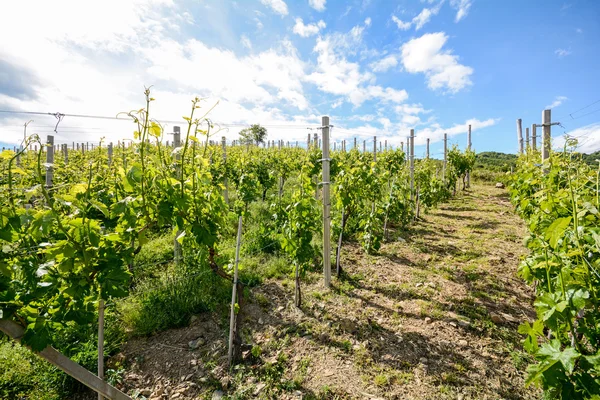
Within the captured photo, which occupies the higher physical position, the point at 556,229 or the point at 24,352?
the point at 556,229

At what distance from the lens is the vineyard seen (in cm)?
159

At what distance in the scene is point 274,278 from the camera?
482 cm

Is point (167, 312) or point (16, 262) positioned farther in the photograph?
point (167, 312)

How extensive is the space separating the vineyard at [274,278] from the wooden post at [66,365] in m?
0.04

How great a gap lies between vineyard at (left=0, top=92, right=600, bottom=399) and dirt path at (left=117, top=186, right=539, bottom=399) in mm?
22

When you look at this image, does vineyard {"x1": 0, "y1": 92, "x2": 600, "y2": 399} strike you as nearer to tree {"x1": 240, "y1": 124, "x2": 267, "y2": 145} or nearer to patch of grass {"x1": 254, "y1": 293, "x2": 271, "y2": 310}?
patch of grass {"x1": 254, "y1": 293, "x2": 271, "y2": 310}

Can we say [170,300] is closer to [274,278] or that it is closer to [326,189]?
[274,278]

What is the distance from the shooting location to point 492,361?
3008mm

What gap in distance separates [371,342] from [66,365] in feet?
9.23

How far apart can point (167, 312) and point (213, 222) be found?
2051 mm

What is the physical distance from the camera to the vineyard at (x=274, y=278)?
1.59m

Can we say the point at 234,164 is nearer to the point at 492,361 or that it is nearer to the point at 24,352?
the point at 24,352

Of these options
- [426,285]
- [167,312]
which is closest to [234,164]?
[167,312]

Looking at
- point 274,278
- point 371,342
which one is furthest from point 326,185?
point 371,342
